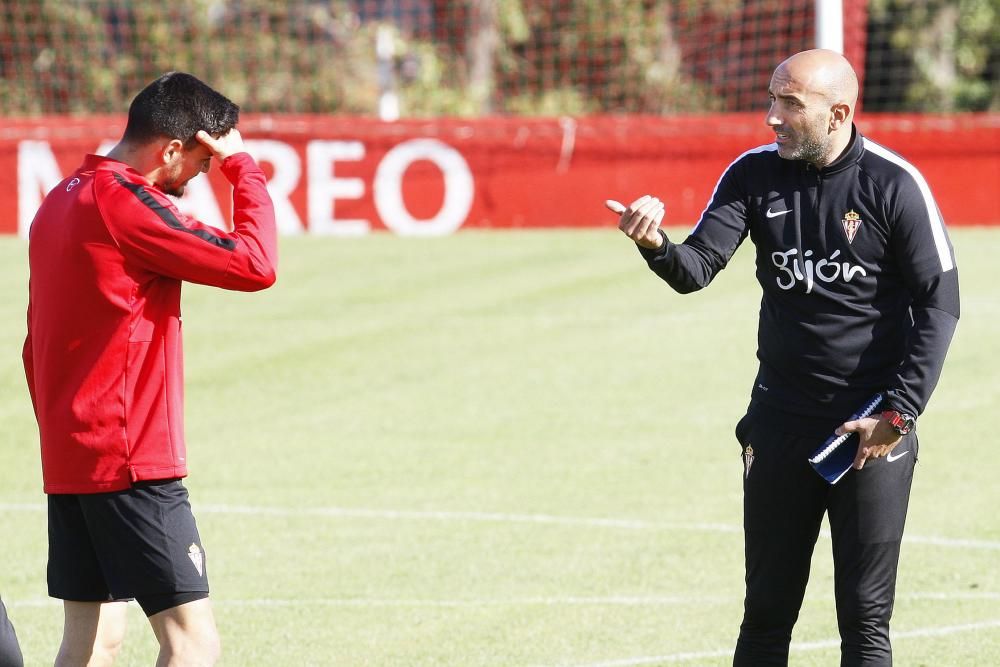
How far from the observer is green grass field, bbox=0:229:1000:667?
6938 millimetres

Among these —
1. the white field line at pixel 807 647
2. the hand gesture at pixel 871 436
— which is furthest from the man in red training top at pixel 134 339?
the white field line at pixel 807 647

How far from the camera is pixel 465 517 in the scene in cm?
897

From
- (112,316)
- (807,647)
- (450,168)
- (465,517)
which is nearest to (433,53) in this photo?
(450,168)

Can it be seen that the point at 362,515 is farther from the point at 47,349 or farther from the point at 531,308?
the point at 531,308

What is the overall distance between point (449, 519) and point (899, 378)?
4.38 metres

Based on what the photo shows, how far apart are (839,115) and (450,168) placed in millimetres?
15624

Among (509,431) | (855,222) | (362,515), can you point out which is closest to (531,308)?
(509,431)

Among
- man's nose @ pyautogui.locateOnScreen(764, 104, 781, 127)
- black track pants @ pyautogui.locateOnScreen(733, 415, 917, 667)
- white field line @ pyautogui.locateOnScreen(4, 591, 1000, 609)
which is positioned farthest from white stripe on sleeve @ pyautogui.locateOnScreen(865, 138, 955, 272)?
white field line @ pyautogui.locateOnScreen(4, 591, 1000, 609)

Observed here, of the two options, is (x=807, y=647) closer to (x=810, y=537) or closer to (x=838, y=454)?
(x=810, y=537)

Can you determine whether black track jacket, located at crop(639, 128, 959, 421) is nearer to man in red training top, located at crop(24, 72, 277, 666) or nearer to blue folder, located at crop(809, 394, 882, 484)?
blue folder, located at crop(809, 394, 882, 484)

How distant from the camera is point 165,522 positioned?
4.66 metres

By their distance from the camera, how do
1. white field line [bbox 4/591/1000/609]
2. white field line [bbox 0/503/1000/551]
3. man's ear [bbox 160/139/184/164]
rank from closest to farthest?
man's ear [bbox 160/139/184/164] < white field line [bbox 4/591/1000/609] < white field line [bbox 0/503/1000/551]

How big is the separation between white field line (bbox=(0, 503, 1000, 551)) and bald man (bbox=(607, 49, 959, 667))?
11.2 ft

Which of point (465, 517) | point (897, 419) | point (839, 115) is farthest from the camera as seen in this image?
point (465, 517)
